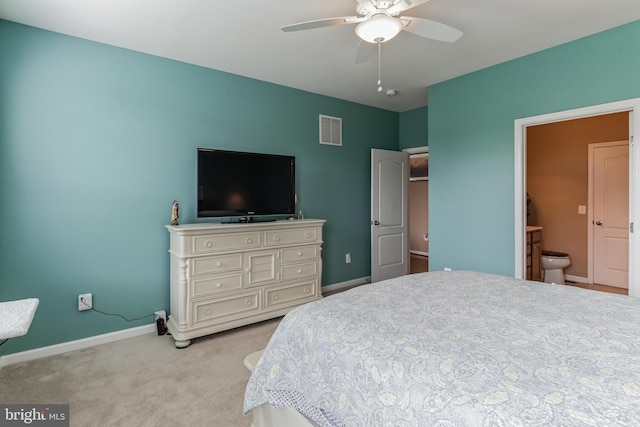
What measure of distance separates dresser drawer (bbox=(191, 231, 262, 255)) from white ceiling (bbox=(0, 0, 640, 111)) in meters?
1.67

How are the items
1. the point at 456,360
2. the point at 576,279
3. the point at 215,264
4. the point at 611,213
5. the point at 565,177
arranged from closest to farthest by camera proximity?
the point at 456,360 → the point at 215,264 → the point at 611,213 → the point at 576,279 → the point at 565,177

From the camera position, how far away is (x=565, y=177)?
4676 mm

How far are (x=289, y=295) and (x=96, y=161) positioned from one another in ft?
7.01

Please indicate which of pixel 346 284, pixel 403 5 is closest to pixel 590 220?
pixel 346 284

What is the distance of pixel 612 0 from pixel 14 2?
407cm

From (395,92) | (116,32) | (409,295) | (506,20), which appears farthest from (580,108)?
(116,32)

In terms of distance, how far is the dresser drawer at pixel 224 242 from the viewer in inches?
108

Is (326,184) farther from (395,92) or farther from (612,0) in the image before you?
(612,0)

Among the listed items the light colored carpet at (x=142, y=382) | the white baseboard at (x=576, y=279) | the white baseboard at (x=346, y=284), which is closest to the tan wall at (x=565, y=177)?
the white baseboard at (x=576, y=279)

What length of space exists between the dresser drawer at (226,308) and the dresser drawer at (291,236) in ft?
1.74

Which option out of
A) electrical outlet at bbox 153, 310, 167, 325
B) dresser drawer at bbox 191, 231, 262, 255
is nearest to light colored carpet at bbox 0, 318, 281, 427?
electrical outlet at bbox 153, 310, 167, 325

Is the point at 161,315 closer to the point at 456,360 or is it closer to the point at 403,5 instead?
the point at 456,360

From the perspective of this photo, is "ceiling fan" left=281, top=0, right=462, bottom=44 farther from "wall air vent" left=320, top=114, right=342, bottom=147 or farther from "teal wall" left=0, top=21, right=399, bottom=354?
"wall air vent" left=320, top=114, right=342, bottom=147

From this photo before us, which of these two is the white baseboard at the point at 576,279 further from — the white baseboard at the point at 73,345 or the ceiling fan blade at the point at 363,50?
the white baseboard at the point at 73,345
